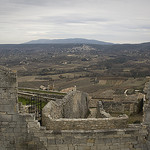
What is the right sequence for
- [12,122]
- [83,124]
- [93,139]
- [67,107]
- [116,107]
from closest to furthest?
[93,139], [12,122], [83,124], [67,107], [116,107]

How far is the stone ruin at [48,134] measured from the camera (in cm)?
802

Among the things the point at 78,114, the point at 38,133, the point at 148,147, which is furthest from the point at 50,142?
the point at 78,114

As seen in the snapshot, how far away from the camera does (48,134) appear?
8109mm

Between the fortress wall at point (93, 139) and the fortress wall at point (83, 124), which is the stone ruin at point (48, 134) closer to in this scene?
the fortress wall at point (93, 139)

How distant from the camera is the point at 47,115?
28.8ft

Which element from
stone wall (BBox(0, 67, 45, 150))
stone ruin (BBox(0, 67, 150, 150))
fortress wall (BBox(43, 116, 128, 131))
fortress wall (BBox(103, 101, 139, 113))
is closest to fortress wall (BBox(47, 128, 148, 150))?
stone ruin (BBox(0, 67, 150, 150))

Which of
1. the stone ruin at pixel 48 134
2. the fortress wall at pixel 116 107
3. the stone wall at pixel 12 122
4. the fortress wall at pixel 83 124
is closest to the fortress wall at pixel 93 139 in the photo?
the stone ruin at pixel 48 134

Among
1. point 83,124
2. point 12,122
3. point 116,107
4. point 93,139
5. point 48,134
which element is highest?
point 12,122

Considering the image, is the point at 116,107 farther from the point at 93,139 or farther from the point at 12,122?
the point at 12,122

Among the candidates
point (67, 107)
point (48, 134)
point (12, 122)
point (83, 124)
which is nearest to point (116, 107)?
point (67, 107)

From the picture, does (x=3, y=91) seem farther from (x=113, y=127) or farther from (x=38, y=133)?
(x=113, y=127)

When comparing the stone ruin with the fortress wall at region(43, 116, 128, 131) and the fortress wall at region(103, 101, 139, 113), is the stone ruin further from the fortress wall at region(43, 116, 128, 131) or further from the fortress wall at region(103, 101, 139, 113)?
the fortress wall at region(103, 101, 139, 113)

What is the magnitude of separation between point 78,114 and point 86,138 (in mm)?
6070

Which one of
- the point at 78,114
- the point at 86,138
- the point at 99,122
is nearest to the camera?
the point at 86,138
